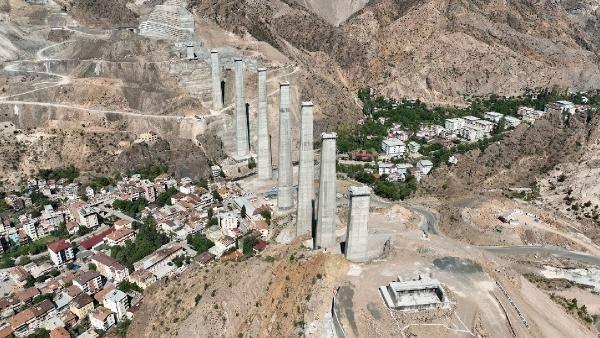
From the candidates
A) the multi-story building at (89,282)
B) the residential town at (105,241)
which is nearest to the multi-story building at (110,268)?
the residential town at (105,241)

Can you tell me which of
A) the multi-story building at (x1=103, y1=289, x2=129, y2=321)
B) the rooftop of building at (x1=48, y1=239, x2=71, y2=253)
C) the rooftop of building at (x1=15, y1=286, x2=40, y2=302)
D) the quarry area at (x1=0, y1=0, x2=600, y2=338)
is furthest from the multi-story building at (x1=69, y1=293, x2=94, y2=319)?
the rooftop of building at (x1=48, y1=239, x2=71, y2=253)

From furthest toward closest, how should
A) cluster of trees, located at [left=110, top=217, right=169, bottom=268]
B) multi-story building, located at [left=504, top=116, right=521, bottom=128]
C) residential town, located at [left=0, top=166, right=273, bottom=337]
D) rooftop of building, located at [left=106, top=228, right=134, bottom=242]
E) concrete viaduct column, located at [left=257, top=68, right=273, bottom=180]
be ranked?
1. multi-story building, located at [left=504, top=116, right=521, bottom=128]
2. concrete viaduct column, located at [left=257, top=68, right=273, bottom=180]
3. rooftop of building, located at [left=106, top=228, right=134, bottom=242]
4. cluster of trees, located at [left=110, top=217, right=169, bottom=268]
5. residential town, located at [left=0, top=166, right=273, bottom=337]

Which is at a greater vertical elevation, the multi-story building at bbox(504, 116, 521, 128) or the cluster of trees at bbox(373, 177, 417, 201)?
the multi-story building at bbox(504, 116, 521, 128)

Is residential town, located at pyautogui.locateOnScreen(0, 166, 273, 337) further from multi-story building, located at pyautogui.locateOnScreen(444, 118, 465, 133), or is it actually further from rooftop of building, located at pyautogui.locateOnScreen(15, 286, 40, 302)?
multi-story building, located at pyautogui.locateOnScreen(444, 118, 465, 133)

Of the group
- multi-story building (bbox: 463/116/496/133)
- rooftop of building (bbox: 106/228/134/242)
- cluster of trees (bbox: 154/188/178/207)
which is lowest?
rooftop of building (bbox: 106/228/134/242)

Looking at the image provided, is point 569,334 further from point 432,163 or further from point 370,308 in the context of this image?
point 432,163

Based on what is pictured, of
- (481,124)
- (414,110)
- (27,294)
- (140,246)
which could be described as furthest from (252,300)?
→ (414,110)

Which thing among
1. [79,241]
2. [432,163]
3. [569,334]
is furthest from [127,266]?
[432,163]
